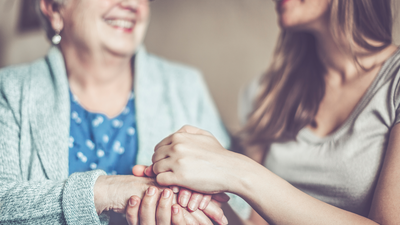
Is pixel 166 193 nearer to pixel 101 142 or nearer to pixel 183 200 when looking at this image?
pixel 183 200

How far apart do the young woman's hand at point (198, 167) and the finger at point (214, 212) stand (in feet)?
0.17

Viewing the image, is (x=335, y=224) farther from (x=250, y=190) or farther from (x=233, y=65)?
(x=233, y=65)

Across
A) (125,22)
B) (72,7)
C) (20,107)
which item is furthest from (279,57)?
(20,107)

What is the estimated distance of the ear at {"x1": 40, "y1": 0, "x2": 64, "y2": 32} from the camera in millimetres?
696

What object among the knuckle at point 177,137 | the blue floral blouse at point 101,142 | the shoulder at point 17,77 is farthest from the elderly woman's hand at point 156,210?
the shoulder at point 17,77

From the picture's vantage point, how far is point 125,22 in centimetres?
73

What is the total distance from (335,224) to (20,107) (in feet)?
2.51

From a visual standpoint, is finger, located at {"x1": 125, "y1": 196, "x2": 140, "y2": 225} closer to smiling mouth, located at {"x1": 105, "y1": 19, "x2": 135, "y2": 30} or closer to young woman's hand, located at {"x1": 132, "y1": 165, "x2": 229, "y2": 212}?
young woman's hand, located at {"x1": 132, "y1": 165, "x2": 229, "y2": 212}

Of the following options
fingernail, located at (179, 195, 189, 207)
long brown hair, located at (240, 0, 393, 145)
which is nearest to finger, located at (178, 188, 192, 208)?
fingernail, located at (179, 195, 189, 207)

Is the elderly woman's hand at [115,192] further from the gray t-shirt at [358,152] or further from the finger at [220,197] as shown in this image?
the gray t-shirt at [358,152]

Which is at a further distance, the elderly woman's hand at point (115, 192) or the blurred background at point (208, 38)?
the blurred background at point (208, 38)

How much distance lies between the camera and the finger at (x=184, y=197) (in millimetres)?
523

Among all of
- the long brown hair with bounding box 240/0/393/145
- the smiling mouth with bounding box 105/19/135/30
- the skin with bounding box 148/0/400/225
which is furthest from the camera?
the smiling mouth with bounding box 105/19/135/30

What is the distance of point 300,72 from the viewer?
2.65 feet
